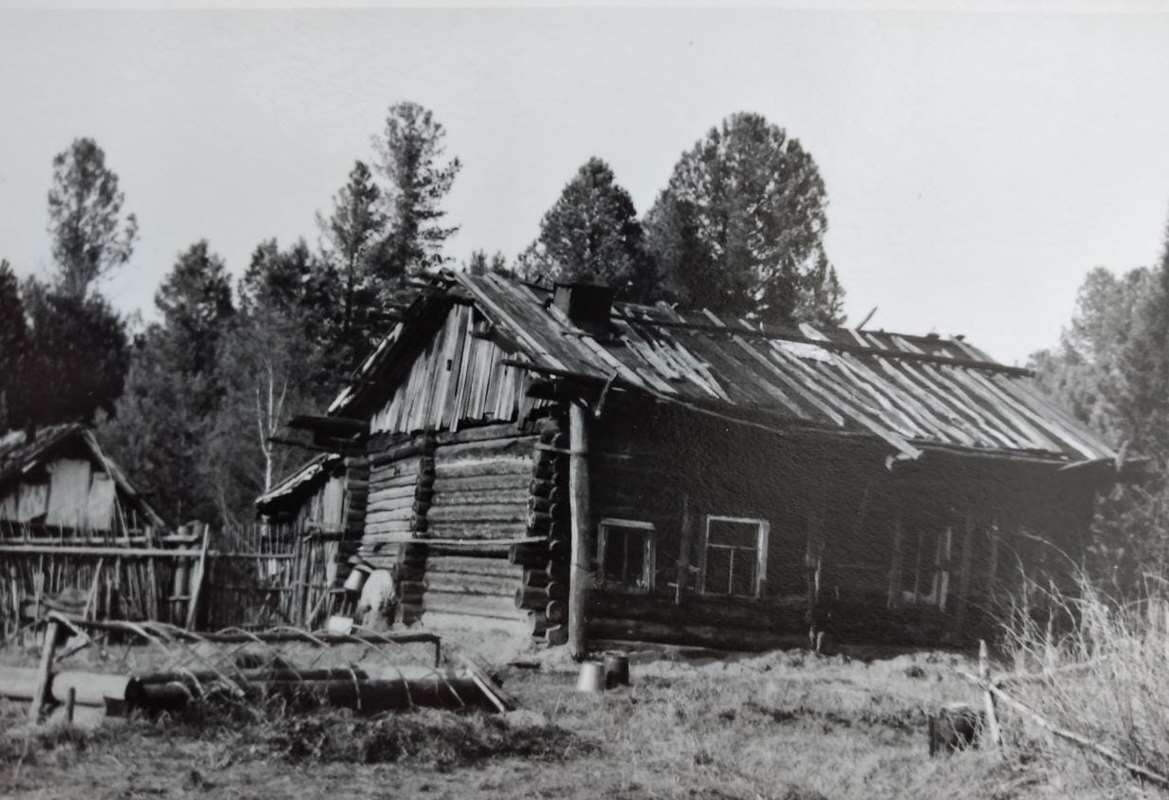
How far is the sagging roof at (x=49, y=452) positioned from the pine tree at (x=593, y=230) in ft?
54.5

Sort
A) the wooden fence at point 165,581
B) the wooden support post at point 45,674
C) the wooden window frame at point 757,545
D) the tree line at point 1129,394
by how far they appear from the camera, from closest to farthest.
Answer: the wooden support post at point 45,674, the wooden window frame at point 757,545, the wooden fence at point 165,581, the tree line at point 1129,394

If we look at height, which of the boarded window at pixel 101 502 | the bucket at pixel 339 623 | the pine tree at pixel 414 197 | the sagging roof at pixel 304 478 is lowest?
the bucket at pixel 339 623

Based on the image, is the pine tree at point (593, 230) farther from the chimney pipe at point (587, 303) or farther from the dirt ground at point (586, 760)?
the dirt ground at point (586, 760)

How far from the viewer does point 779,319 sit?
35.4 m

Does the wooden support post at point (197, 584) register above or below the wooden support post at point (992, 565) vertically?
below

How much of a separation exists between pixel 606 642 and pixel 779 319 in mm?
23669

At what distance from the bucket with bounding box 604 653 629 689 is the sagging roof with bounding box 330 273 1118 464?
11.8 feet

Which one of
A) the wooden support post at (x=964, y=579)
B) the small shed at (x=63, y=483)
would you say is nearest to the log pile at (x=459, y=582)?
the wooden support post at (x=964, y=579)

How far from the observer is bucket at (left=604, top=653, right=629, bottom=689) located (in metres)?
10.9

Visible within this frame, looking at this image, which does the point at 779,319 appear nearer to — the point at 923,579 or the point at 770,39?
the point at 923,579

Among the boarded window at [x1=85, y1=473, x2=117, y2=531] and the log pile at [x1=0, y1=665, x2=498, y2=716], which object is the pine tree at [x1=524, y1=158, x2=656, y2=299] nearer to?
the boarded window at [x1=85, y1=473, x2=117, y2=531]

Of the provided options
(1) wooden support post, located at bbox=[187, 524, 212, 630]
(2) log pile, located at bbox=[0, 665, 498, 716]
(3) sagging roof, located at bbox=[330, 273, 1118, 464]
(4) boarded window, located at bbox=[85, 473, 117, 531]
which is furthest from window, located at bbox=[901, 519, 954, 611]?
(4) boarded window, located at bbox=[85, 473, 117, 531]

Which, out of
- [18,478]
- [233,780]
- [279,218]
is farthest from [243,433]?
[233,780]

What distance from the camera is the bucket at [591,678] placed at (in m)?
10.7
